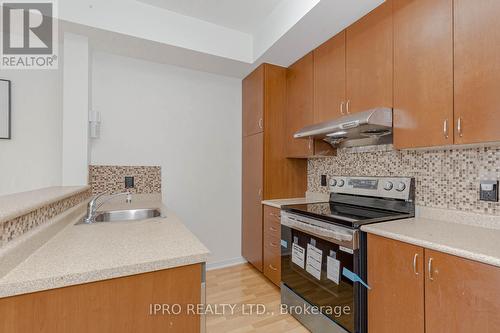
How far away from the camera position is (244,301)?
7.20 feet

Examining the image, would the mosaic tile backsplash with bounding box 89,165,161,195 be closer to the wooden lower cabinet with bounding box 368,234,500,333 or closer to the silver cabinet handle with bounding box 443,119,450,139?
the wooden lower cabinet with bounding box 368,234,500,333

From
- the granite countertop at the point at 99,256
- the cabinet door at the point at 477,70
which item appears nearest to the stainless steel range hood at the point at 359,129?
the cabinet door at the point at 477,70

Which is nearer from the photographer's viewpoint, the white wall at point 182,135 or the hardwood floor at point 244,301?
the hardwood floor at point 244,301

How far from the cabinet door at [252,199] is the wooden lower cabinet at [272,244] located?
0.13 meters

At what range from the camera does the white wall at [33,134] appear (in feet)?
7.02

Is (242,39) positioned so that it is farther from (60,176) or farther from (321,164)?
(60,176)

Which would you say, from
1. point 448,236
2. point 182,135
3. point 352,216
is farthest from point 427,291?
point 182,135

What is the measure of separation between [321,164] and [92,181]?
2.36 meters

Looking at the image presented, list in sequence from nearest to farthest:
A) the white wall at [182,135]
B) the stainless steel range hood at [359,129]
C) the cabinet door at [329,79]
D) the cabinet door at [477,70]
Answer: the cabinet door at [477,70]
the stainless steel range hood at [359,129]
the cabinet door at [329,79]
the white wall at [182,135]

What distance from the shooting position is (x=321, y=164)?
8.70 ft

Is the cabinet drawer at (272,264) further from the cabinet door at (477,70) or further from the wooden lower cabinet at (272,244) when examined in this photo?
the cabinet door at (477,70)

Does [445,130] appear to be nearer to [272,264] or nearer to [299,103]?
[299,103]

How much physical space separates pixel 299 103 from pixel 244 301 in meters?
2.00

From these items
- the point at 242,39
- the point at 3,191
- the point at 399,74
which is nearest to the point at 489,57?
the point at 399,74
